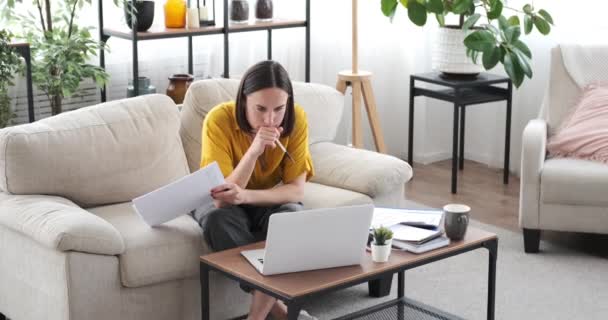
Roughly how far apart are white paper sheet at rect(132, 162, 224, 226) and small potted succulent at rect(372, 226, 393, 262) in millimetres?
524

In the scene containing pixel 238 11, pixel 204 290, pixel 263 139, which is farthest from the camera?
pixel 238 11

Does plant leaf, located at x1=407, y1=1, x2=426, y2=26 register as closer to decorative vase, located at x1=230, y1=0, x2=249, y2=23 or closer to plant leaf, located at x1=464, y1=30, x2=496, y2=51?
plant leaf, located at x1=464, y1=30, x2=496, y2=51

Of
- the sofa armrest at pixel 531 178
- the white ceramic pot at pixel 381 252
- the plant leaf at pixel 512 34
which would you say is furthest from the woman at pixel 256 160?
the plant leaf at pixel 512 34

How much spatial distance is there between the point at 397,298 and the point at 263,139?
736 mm

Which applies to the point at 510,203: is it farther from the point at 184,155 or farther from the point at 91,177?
the point at 91,177

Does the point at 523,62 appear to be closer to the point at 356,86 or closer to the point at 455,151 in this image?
the point at 455,151

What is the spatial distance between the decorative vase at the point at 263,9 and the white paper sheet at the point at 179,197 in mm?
1813

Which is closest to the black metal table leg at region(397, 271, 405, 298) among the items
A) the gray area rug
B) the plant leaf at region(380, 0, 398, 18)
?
the gray area rug

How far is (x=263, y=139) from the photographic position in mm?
3037

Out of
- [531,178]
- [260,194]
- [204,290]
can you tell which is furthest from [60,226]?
[531,178]

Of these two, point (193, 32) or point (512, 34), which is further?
point (512, 34)

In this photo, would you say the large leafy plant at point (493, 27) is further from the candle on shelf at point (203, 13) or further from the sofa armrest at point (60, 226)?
the sofa armrest at point (60, 226)

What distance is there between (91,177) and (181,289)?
503 mm

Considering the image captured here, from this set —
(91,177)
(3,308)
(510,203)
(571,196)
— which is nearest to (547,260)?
(571,196)
